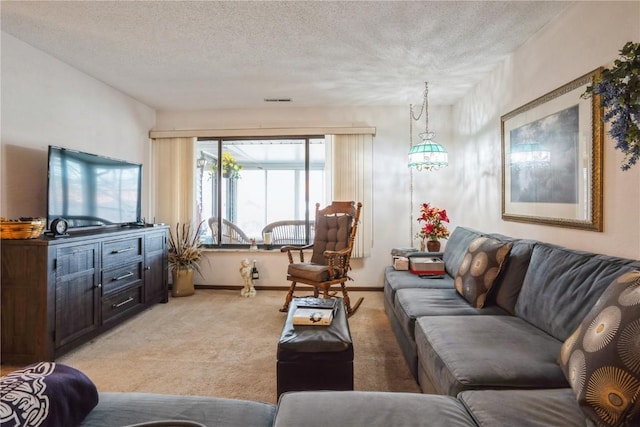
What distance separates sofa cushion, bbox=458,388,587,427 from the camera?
1020 millimetres

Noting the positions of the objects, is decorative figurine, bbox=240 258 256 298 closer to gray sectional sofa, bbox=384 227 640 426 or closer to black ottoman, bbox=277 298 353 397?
gray sectional sofa, bbox=384 227 640 426

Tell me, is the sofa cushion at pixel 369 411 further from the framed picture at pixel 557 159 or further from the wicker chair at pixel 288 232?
the wicker chair at pixel 288 232

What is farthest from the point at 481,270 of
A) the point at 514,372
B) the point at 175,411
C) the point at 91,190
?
the point at 91,190

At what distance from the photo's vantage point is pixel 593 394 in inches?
39.4

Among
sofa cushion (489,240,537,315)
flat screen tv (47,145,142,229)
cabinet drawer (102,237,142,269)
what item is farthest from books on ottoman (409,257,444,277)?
flat screen tv (47,145,142,229)

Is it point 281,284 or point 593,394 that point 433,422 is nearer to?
point 593,394

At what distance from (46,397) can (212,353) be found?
171cm

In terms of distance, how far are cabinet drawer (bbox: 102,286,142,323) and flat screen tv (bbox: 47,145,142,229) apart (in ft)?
2.36

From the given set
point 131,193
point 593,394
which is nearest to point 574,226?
point 593,394

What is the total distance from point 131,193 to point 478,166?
392cm

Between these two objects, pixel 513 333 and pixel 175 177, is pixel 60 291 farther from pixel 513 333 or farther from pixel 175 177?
pixel 513 333

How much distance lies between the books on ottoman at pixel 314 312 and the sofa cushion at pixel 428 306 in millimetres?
496

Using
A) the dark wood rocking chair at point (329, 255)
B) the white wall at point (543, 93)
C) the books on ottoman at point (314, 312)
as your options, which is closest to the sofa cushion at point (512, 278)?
the white wall at point (543, 93)

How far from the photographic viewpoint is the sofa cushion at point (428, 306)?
81.5 inches
